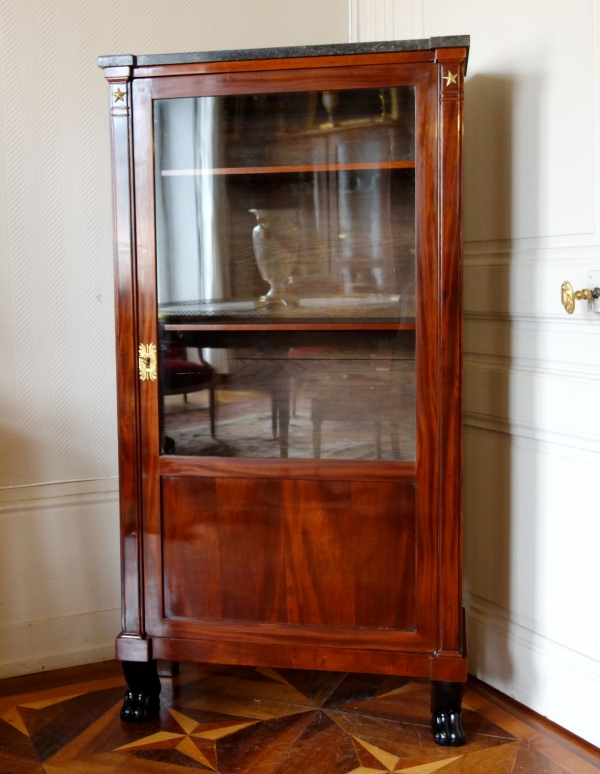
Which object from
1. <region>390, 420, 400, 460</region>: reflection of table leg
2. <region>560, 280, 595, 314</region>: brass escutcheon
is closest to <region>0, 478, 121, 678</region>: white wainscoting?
<region>390, 420, 400, 460</region>: reflection of table leg

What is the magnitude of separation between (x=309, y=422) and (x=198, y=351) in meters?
0.24

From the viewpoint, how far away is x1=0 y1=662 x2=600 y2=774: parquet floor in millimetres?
1411

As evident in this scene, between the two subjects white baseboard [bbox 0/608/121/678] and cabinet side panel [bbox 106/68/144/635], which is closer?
cabinet side panel [bbox 106/68/144/635]

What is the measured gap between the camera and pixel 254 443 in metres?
1.49

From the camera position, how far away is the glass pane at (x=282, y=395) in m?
1.46

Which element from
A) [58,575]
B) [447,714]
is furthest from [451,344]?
[58,575]

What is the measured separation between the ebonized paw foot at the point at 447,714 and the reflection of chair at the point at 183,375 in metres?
0.63

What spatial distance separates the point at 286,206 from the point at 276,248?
0.26ft

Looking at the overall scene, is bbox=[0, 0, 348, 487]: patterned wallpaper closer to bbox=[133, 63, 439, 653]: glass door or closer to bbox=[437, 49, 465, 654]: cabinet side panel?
bbox=[133, 63, 439, 653]: glass door

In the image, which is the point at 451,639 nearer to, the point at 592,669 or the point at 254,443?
the point at 592,669


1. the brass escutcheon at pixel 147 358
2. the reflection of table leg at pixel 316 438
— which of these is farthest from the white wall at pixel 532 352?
the brass escutcheon at pixel 147 358

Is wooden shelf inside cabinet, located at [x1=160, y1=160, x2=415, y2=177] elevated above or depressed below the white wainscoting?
above

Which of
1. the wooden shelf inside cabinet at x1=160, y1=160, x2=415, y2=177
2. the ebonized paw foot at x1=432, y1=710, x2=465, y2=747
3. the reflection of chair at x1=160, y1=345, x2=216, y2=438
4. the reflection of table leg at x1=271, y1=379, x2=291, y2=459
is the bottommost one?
the ebonized paw foot at x1=432, y1=710, x2=465, y2=747

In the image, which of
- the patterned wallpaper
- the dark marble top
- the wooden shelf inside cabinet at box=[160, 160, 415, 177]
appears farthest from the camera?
the patterned wallpaper
